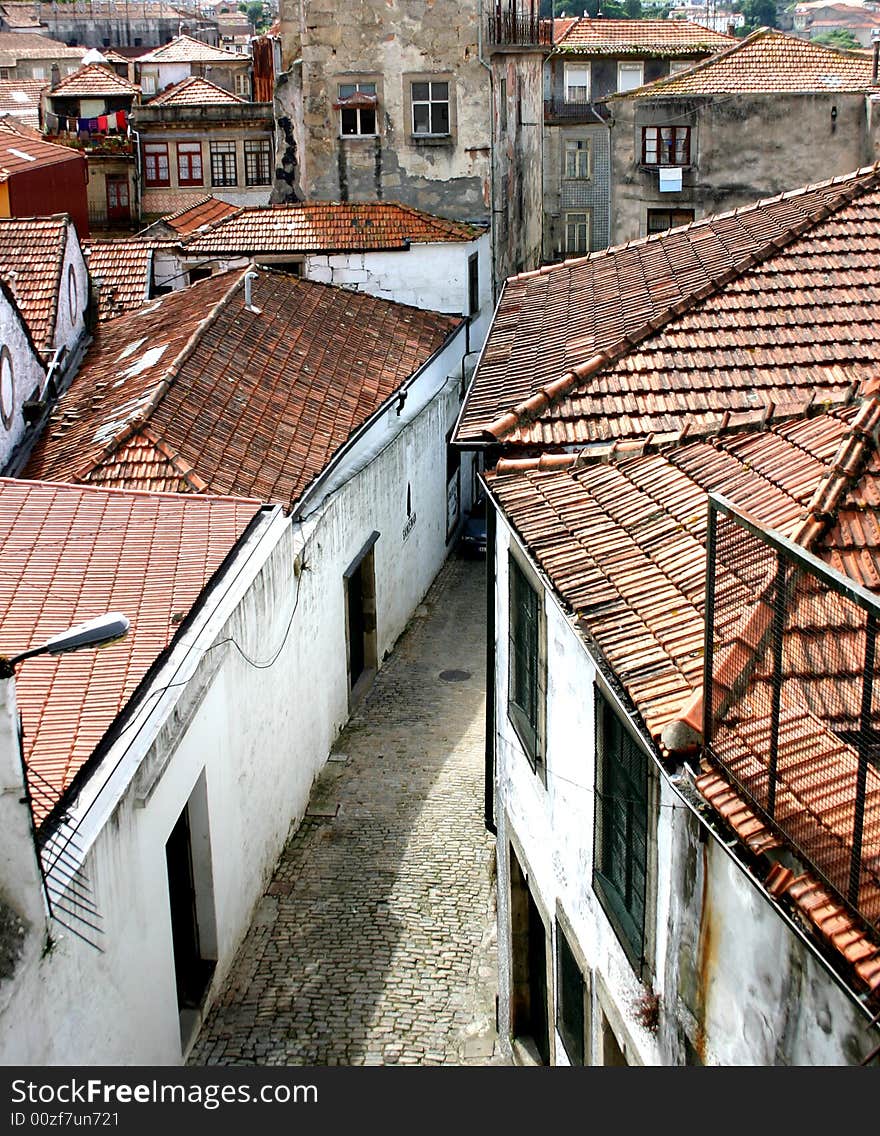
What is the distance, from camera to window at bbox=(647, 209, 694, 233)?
3631cm

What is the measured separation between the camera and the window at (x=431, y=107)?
33.1m

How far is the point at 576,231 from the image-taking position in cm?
5638

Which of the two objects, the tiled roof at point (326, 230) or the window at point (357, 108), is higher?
the window at point (357, 108)

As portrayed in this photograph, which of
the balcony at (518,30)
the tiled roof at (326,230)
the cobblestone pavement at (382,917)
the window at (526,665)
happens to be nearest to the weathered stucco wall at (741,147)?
the balcony at (518,30)

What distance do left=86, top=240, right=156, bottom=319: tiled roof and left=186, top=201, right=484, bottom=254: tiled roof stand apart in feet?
4.73

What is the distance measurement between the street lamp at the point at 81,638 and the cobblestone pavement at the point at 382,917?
6344 millimetres

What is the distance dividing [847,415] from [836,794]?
4.41 metres

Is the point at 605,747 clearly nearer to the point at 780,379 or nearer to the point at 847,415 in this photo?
the point at 847,415

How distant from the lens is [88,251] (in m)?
28.9

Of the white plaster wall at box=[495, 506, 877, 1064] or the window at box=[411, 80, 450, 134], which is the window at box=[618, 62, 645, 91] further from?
the white plaster wall at box=[495, 506, 877, 1064]

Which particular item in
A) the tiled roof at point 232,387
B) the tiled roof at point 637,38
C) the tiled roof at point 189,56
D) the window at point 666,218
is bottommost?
the tiled roof at point 232,387

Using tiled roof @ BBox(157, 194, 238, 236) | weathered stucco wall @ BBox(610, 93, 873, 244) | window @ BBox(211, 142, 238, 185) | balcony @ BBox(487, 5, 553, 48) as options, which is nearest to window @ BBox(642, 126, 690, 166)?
weathered stucco wall @ BBox(610, 93, 873, 244)

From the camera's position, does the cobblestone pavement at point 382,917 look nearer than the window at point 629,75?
Yes

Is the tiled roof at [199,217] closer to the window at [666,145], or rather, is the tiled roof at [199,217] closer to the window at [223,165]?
the window at [666,145]
